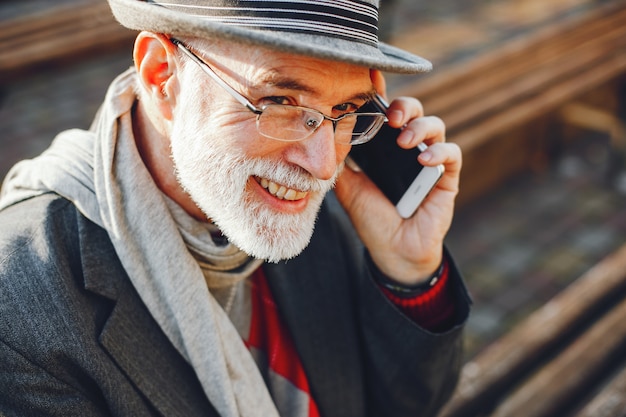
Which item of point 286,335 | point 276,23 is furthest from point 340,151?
point 286,335

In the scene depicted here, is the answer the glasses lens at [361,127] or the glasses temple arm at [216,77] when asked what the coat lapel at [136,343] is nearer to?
the glasses temple arm at [216,77]

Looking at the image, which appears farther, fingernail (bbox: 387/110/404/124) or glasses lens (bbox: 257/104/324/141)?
fingernail (bbox: 387/110/404/124)

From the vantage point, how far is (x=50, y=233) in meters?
1.75

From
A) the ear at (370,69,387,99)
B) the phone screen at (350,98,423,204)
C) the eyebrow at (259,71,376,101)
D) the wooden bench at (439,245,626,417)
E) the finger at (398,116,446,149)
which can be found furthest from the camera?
the wooden bench at (439,245,626,417)

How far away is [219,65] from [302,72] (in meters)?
0.22

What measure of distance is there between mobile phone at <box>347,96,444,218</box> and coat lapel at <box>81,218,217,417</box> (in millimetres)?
894

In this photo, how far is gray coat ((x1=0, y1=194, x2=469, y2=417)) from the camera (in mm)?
1597

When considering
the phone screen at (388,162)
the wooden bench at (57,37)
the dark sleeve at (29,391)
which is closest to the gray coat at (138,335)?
the dark sleeve at (29,391)

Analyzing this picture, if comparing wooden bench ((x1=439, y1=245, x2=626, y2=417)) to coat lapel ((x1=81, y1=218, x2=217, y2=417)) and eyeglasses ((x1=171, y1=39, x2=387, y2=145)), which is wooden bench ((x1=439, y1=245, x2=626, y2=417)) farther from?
eyeglasses ((x1=171, y1=39, x2=387, y2=145))

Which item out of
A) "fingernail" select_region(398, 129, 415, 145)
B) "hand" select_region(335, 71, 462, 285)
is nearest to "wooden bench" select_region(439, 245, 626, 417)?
"hand" select_region(335, 71, 462, 285)

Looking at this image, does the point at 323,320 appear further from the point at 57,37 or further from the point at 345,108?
the point at 57,37

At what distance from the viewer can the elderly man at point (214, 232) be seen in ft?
5.20

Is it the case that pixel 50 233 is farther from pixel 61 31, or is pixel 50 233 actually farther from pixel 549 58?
pixel 549 58

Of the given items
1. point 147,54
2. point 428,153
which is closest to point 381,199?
point 428,153
